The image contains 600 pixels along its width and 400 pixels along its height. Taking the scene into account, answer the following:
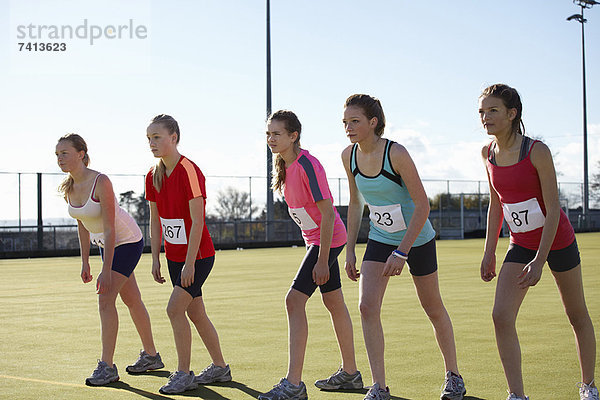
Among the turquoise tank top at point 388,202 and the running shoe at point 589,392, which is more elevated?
the turquoise tank top at point 388,202

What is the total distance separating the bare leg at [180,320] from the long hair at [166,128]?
78 cm

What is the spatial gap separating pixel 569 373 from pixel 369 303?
190 centimetres

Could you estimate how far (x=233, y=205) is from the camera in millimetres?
35594

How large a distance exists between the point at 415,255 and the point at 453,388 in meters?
0.87

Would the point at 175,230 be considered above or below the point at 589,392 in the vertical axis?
above

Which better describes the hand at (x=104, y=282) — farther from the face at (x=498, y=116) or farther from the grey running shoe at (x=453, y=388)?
the face at (x=498, y=116)

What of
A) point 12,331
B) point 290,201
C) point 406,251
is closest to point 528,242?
point 406,251

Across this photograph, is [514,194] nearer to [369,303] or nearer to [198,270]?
[369,303]

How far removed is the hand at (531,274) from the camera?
4.82 m

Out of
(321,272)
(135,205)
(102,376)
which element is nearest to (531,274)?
(321,272)

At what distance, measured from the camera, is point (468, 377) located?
625 cm

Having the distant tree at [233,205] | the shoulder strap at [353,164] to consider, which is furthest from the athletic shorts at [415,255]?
the distant tree at [233,205]

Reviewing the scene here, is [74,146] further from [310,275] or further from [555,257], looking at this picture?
[555,257]

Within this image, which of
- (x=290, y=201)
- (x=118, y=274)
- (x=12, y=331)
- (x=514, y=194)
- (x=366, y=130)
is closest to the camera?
(x=514, y=194)
